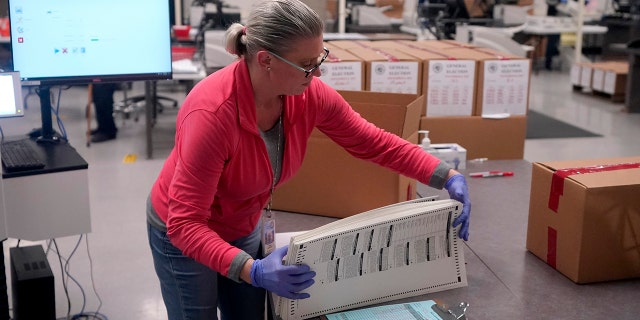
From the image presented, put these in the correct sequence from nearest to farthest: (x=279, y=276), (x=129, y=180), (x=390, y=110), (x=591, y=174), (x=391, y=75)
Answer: (x=279, y=276)
(x=591, y=174)
(x=390, y=110)
(x=391, y=75)
(x=129, y=180)

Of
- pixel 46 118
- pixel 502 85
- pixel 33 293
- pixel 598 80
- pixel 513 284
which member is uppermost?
pixel 502 85

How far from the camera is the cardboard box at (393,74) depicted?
2576 millimetres

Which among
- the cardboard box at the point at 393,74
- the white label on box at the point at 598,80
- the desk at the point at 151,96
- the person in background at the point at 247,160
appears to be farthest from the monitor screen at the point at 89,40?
the white label on box at the point at 598,80

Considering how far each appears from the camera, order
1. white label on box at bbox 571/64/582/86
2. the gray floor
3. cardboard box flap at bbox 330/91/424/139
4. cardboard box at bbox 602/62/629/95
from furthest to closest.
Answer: white label on box at bbox 571/64/582/86 < cardboard box at bbox 602/62/629/95 < the gray floor < cardboard box flap at bbox 330/91/424/139

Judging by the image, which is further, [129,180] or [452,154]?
[129,180]

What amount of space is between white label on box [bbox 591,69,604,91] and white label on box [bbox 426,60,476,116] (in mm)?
5249

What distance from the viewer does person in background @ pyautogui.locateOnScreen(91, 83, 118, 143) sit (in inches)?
212

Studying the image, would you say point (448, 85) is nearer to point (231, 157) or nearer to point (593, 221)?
point (593, 221)

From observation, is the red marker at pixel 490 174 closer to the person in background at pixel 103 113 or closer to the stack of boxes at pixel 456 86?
the stack of boxes at pixel 456 86

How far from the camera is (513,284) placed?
1636 millimetres

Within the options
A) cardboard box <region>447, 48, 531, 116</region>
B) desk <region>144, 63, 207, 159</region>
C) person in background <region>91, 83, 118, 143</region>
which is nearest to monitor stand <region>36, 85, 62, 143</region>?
cardboard box <region>447, 48, 531, 116</region>

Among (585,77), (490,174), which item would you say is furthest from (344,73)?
(585,77)

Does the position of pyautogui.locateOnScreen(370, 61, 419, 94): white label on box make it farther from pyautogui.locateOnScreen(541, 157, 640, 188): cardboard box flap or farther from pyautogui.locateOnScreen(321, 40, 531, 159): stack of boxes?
pyautogui.locateOnScreen(541, 157, 640, 188): cardboard box flap

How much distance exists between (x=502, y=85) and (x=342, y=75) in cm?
67
